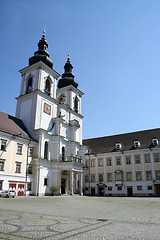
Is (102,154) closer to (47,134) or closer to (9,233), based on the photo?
(47,134)

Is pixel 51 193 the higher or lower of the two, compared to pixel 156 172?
lower

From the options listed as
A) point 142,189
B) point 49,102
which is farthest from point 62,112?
point 142,189

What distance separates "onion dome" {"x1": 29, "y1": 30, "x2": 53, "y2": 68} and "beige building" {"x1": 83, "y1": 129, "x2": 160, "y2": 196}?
21522mm

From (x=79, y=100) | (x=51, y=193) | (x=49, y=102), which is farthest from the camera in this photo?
(x=79, y=100)

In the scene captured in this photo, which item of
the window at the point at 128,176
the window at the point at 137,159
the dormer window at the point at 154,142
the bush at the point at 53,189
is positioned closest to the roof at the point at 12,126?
the bush at the point at 53,189

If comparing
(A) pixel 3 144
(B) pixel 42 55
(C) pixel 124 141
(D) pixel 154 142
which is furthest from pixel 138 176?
(B) pixel 42 55

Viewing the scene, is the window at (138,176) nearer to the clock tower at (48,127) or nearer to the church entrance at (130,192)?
the church entrance at (130,192)

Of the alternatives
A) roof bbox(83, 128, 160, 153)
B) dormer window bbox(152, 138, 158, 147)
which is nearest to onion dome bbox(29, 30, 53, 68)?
roof bbox(83, 128, 160, 153)

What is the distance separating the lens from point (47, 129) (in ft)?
119

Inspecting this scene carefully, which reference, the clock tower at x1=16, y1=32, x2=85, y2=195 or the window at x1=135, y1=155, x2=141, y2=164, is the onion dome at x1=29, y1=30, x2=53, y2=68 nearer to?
the clock tower at x1=16, y1=32, x2=85, y2=195

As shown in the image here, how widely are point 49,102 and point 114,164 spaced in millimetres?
18410

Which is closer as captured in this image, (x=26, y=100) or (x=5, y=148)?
(x=5, y=148)

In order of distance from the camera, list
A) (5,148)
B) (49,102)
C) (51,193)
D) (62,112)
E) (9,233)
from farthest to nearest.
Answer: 1. (62,112)
2. (49,102)
3. (51,193)
4. (5,148)
5. (9,233)

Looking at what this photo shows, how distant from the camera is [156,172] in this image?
126 feet
